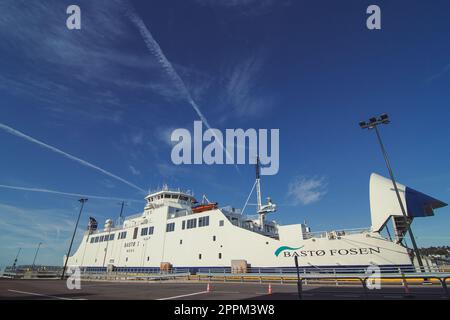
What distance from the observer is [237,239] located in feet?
80.5

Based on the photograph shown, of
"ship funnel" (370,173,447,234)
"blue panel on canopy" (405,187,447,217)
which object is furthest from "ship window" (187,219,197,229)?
"blue panel on canopy" (405,187,447,217)

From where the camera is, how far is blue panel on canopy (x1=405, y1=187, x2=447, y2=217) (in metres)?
17.3

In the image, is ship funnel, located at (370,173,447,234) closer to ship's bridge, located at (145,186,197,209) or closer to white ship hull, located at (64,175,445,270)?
white ship hull, located at (64,175,445,270)

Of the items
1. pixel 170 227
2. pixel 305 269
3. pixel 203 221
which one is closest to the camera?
pixel 305 269

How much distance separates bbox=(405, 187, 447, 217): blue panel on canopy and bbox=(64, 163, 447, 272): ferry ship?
2 centimetres

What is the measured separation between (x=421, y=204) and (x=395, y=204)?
170 cm

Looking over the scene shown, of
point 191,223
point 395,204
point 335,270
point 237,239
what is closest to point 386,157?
point 395,204

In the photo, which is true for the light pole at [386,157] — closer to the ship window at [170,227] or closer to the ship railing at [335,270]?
the ship railing at [335,270]

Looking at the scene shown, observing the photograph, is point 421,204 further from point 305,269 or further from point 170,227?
point 170,227

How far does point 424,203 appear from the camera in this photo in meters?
17.5

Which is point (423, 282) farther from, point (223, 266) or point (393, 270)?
point (223, 266)
